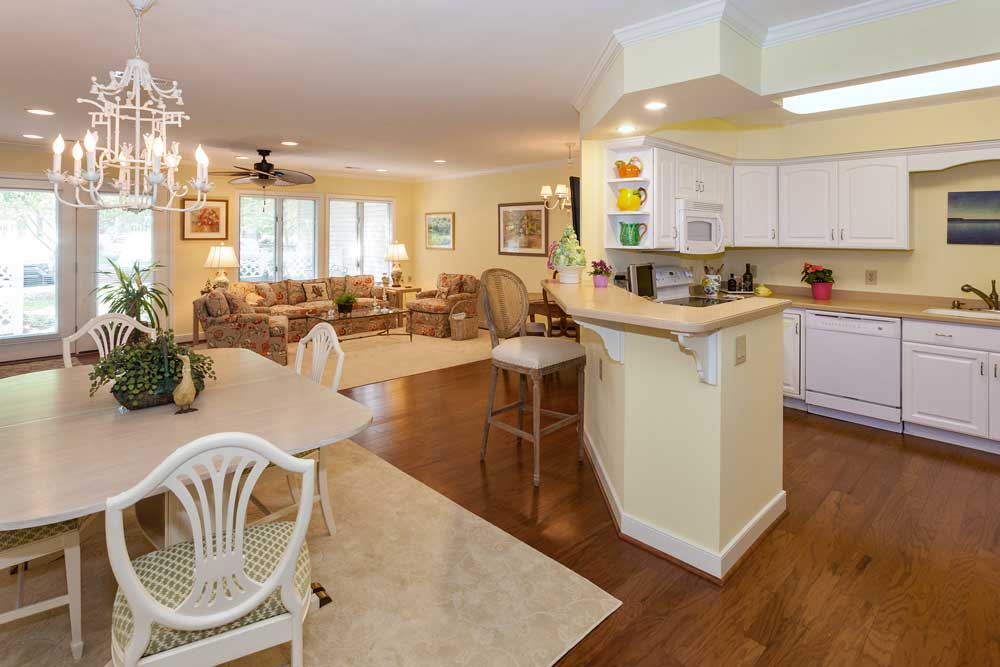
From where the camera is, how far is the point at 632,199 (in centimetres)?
389

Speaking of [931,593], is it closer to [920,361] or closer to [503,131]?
[920,361]

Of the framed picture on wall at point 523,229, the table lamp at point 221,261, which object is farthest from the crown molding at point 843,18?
the table lamp at point 221,261

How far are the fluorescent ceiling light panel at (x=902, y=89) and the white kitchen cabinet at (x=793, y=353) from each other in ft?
5.09

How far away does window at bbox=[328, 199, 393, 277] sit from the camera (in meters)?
9.30

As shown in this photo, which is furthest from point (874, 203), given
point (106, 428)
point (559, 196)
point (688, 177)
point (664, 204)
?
point (106, 428)

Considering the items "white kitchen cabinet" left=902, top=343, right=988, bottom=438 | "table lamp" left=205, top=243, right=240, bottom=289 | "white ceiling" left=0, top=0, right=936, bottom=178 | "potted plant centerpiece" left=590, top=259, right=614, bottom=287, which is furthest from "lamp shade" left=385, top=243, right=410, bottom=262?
"white kitchen cabinet" left=902, top=343, right=988, bottom=438

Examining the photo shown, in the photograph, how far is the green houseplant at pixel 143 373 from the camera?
2.09 meters

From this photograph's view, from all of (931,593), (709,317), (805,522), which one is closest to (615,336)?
(709,317)

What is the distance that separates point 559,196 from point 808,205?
3123 mm

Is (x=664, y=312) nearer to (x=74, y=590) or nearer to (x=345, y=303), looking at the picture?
(x=74, y=590)

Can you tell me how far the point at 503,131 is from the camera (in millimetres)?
5492

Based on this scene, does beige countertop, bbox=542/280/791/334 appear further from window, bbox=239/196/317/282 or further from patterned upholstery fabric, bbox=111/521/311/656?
window, bbox=239/196/317/282

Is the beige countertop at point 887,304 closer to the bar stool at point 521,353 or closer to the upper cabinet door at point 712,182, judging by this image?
the upper cabinet door at point 712,182

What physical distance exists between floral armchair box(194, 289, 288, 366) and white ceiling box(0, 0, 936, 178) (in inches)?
68.5
